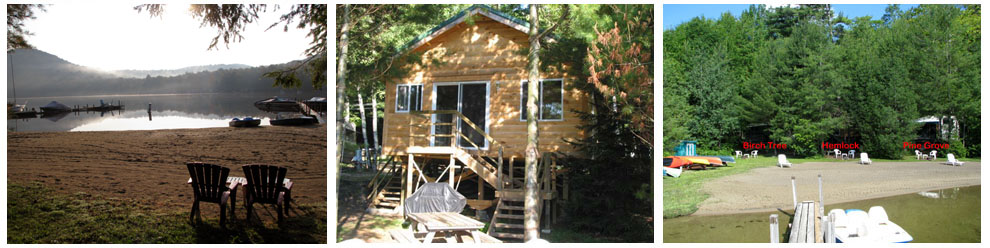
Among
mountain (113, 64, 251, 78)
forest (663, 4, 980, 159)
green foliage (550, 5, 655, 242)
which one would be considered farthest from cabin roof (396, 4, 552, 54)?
mountain (113, 64, 251, 78)

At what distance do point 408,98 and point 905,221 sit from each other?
5084mm

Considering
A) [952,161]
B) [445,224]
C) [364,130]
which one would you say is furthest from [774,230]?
[364,130]

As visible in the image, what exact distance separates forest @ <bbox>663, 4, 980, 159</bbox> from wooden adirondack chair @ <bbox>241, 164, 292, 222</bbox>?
3730 mm

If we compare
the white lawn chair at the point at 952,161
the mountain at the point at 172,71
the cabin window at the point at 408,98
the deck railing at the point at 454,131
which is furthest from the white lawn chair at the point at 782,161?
→ the mountain at the point at 172,71

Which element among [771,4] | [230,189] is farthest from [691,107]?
[230,189]

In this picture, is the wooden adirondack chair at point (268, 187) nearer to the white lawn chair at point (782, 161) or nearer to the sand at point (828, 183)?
the sand at point (828, 183)

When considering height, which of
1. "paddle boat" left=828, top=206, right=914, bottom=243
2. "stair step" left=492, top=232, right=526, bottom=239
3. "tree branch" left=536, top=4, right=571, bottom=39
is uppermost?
"tree branch" left=536, top=4, right=571, bottom=39

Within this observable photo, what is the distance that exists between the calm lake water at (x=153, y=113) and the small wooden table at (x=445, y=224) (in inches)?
61.7

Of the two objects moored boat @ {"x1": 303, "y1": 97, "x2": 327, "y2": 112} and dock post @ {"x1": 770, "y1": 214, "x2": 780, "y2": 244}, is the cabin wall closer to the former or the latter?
moored boat @ {"x1": 303, "y1": 97, "x2": 327, "y2": 112}

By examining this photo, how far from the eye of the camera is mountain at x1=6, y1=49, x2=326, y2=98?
551 centimetres

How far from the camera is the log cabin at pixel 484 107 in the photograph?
19.7ft

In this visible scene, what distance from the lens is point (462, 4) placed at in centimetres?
671

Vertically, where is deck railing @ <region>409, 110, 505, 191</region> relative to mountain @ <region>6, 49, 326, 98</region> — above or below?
below
